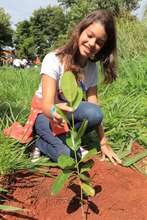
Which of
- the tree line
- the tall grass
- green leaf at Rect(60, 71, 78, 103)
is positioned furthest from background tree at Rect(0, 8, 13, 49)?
green leaf at Rect(60, 71, 78, 103)

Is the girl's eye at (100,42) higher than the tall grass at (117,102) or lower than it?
higher

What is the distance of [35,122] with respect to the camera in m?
2.65

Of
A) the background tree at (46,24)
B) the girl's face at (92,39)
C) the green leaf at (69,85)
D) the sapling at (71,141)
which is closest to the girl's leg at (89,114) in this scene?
the girl's face at (92,39)

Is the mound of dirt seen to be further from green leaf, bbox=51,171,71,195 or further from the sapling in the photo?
green leaf, bbox=51,171,71,195

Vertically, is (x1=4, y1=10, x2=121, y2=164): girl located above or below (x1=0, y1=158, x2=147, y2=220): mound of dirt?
above

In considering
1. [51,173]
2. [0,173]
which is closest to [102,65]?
[51,173]

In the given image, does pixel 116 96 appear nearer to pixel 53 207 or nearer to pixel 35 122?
pixel 35 122

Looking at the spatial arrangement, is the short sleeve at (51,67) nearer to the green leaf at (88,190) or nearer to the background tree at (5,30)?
the green leaf at (88,190)

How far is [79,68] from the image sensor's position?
2643 mm

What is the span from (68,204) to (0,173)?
0.37 m

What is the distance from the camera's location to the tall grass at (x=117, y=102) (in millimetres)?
2516

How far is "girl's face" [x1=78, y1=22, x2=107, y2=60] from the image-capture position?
2482 mm

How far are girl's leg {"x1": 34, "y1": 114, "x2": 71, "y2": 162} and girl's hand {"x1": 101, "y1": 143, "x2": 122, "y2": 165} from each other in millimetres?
229

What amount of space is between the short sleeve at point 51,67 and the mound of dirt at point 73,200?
543 millimetres
